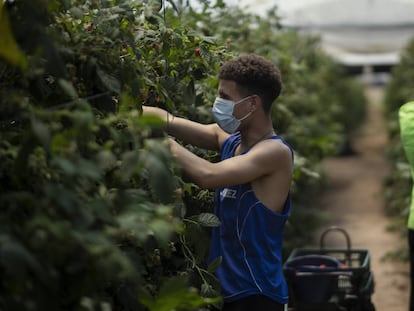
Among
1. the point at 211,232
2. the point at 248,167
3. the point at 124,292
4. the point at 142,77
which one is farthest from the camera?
the point at 211,232

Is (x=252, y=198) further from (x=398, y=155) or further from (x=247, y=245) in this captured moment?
(x=398, y=155)

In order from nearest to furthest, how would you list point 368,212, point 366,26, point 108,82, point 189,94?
point 108,82
point 189,94
point 368,212
point 366,26

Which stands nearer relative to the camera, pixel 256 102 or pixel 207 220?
pixel 207 220

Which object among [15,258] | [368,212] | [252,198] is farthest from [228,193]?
[368,212]

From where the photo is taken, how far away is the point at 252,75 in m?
3.68

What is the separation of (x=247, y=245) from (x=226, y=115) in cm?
54

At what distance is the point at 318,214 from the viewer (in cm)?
1005

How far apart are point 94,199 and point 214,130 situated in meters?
1.69

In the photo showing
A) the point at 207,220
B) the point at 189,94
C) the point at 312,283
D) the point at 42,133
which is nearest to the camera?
the point at 42,133

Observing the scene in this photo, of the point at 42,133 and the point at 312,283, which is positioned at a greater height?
the point at 42,133

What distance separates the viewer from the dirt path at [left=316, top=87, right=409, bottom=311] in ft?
25.4

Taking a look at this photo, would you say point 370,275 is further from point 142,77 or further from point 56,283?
point 56,283

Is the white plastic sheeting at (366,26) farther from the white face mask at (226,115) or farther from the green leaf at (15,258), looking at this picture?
the green leaf at (15,258)

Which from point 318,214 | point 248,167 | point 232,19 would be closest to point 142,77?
point 248,167
